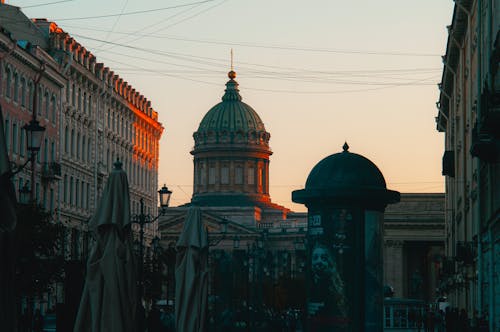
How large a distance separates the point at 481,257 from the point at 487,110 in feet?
39.2

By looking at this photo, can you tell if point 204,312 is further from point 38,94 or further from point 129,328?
point 38,94

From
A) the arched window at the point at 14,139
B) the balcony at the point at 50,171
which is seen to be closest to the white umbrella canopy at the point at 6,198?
the arched window at the point at 14,139

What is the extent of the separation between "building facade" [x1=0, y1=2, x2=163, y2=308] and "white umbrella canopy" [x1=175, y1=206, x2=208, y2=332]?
33.2m

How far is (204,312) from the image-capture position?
1045 inches

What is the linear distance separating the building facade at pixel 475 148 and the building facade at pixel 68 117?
17404mm

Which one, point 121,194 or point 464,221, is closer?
point 121,194

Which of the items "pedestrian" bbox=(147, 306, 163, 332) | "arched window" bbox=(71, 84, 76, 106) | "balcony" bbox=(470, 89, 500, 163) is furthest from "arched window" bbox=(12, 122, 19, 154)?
"balcony" bbox=(470, 89, 500, 163)

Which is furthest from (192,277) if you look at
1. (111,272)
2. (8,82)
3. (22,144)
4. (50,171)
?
(50,171)

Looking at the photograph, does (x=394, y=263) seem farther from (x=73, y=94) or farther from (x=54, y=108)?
(x=54, y=108)

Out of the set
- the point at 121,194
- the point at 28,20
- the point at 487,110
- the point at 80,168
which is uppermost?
the point at 28,20

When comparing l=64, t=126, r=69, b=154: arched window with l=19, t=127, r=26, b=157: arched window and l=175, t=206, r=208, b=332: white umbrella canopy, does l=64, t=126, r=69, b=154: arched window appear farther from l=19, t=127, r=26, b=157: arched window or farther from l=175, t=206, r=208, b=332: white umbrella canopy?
l=175, t=206, r=208, b=332: white umbrella canopy

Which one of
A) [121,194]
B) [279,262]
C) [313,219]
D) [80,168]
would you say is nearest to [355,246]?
[313,219]

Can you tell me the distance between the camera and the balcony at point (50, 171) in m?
75.1

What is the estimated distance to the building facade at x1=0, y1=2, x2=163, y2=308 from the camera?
69438 millimetres
